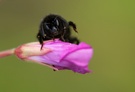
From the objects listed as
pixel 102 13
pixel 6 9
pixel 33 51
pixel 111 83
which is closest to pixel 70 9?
pixel 102 13

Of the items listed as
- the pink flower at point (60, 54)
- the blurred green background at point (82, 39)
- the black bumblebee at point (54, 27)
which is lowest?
the blurred green background at point (82, 39)

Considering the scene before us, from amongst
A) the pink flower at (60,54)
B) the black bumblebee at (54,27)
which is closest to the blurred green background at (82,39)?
the pink flower at (60,54)

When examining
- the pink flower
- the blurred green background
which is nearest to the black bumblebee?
the pink flower

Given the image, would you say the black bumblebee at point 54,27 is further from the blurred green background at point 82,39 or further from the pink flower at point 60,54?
the blurred green background at point 82,39

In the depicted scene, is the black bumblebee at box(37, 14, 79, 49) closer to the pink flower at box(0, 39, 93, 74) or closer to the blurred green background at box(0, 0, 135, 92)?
the pink flower at box(0, 39, 93, 74)

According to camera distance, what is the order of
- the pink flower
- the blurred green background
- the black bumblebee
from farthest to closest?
the blurred green background → the pink flower → the black bumblebee

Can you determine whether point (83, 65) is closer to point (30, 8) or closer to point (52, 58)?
point (52, 58)
